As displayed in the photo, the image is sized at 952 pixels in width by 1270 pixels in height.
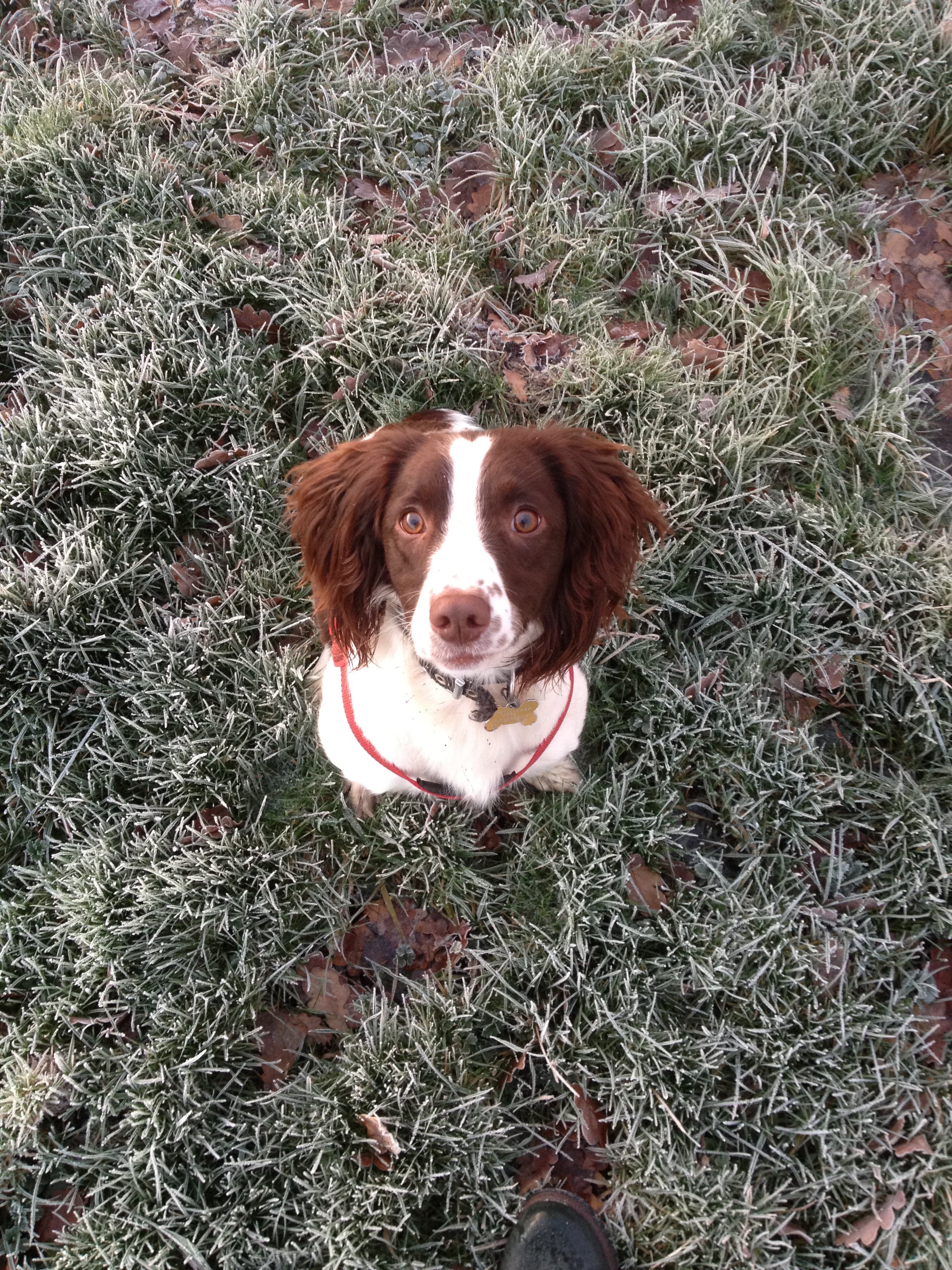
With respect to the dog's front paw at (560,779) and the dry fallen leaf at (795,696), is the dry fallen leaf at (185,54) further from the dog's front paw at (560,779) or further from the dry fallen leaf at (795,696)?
the dry fallen leaf at (795,696)

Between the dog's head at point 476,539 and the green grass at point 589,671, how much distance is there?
2.88ft

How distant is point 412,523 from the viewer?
2.15 meters

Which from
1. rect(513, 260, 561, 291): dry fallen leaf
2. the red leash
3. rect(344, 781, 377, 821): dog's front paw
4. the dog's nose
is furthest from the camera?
rect(513, 260, 561, 291): dry fallen leaf

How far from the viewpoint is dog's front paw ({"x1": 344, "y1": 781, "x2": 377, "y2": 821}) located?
3.01 meters

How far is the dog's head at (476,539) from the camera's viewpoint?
6.56 feet

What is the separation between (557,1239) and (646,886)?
1.10 m

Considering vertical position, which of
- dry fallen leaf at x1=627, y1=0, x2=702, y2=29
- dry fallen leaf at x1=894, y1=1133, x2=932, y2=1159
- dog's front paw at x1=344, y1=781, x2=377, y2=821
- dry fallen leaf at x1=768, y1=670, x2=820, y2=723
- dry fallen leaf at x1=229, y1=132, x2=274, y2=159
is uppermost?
dry fallen leaf at x1=627, y1=0, x2=702, y2=29

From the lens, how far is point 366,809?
9.94ft

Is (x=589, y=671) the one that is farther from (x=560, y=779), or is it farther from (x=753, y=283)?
(x=753, y=283)

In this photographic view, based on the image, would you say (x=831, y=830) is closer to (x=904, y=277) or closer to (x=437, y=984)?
(x=437, y=984)

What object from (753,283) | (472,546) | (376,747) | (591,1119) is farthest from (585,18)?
(591,1119)

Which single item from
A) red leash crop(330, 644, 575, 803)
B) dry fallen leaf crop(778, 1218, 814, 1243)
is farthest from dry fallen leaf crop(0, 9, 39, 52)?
dry fallen leaf crop(778, 1218, 814, 1243)

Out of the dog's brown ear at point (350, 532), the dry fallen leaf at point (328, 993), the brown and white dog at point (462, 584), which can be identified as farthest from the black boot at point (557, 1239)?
the dog's brown ear at point (350, 532)

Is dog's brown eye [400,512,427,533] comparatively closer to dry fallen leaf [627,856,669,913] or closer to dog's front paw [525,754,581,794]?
dog's front paw [525,754,581,794]
